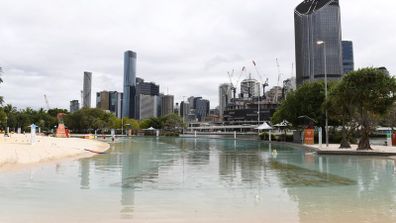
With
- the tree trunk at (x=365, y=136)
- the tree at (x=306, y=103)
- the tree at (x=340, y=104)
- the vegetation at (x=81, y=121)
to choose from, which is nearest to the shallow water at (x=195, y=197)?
the tree trunk at (x=365, y=136)

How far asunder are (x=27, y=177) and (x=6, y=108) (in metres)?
139

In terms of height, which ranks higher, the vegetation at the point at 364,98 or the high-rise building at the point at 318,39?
the high-rise building at the point at 318,39

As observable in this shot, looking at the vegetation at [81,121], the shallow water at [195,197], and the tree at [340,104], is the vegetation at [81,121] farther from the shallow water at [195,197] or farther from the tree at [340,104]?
the shallow water at [195,197]

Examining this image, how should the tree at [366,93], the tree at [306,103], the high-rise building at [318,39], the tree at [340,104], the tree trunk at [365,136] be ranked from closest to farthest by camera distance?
the tree at [366,93] < the tree trunk at [365,136] < the tree at [340,104] < the tree at [306,103] < the high-rise building at [318,39]

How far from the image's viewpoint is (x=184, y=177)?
2106 cm

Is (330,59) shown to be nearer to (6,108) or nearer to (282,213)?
(6,108)

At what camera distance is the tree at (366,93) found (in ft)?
134

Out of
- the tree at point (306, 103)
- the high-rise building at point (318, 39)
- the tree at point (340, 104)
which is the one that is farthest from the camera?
the high-rise building at point (318, 39)

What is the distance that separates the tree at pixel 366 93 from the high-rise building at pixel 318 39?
121362 mm

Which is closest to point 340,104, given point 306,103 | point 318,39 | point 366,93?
point 366,93

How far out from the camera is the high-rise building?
167500mm

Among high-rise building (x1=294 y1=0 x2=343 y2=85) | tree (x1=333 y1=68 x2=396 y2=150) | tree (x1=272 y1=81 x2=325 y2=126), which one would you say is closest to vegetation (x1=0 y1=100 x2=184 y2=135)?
high-rise building (x1=294 y1=0 x2=343 y2=85)

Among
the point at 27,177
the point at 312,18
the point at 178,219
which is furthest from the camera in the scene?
the point at 312,18

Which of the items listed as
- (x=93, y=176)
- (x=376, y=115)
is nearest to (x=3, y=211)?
(x=93, y=176)
